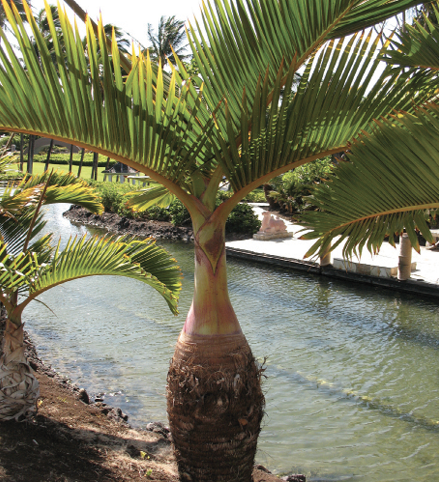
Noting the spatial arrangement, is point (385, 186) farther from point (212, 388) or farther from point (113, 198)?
point (113, 198)

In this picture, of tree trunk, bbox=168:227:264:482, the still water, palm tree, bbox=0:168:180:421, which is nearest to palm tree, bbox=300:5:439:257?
tree trunk, bbox=168:227:264:482

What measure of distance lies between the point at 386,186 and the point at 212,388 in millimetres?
1465

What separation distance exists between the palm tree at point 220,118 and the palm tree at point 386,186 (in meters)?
0.21

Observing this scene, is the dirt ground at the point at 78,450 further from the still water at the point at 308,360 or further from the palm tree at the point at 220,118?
the still water at the point at 308,360

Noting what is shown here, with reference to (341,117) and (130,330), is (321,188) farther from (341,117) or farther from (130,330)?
(130,330)

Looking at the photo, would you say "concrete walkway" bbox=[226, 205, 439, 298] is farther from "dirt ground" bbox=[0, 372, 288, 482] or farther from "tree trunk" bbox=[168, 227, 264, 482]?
"tree trunk" bbox=[168, 227, 264, 482]

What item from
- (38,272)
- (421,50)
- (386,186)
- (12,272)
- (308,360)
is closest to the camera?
(386,186)

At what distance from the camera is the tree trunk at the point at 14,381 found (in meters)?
3.59

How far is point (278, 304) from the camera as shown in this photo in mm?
9766

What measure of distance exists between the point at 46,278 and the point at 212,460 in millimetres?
1724

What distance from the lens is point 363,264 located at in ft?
36.7

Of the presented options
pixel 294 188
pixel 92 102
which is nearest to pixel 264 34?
pixel 92 102

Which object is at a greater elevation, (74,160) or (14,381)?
(74,160)

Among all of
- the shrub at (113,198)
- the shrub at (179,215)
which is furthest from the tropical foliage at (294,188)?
the shrub at (113,198)
